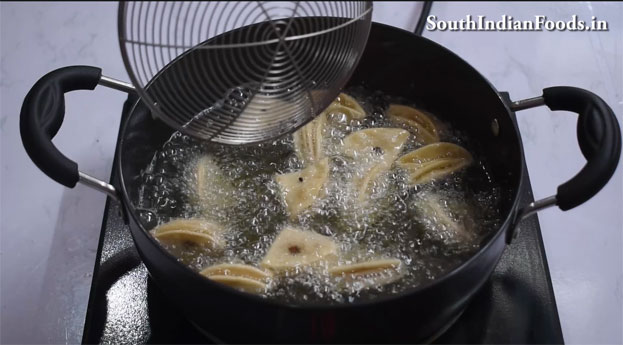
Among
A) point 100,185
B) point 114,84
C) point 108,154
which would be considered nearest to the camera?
point 100,185

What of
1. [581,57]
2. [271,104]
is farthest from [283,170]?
[581,57]

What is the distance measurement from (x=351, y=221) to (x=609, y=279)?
413 mm

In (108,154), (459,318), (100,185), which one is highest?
(100,185)

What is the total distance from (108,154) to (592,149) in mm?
770

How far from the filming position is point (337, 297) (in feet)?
2.68

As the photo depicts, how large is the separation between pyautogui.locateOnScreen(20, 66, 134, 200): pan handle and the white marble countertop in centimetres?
27

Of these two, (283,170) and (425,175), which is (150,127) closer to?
(283,170)

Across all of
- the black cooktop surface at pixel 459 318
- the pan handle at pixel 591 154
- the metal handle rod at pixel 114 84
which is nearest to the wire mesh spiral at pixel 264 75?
the metal handle rod at pixel 114 84

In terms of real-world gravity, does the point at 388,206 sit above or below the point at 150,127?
below

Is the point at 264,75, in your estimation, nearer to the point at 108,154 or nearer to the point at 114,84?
the point at 114,84

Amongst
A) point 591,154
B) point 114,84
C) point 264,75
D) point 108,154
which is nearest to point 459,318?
point 591,154

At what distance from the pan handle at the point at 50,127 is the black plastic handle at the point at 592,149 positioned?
52cm

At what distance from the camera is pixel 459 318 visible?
86 cm

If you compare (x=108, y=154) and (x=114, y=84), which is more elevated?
(x=114, y=84)
